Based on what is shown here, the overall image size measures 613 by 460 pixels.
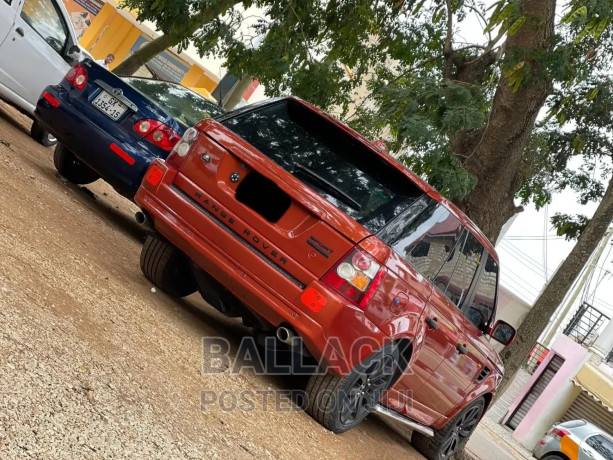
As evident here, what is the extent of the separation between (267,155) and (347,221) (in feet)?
2.61

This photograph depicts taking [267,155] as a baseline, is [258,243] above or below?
below

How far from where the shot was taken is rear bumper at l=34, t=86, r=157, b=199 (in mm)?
8062

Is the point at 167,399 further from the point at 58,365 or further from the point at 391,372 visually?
the point at 391,372

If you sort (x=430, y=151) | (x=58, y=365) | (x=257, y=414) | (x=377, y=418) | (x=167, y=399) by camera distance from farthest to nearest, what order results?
(x=430, y=151) < (x=377, y=418) < (x=257, y=414) < (x=167, y=399) < (x=58, y=365)

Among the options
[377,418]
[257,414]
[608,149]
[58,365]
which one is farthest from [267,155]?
[608,149]

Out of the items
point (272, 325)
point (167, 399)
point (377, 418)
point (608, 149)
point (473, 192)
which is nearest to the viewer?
point (167, 399)

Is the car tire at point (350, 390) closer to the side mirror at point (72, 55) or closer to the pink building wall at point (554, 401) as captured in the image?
the side mirror at point (72, 55)

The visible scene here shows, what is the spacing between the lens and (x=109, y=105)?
8250 mm

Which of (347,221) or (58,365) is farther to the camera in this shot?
(347,221)

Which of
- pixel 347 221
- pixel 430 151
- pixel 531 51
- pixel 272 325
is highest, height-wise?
pixel 531 51

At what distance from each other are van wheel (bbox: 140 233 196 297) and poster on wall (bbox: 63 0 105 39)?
32723mm

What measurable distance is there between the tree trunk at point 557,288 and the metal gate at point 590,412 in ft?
48.0

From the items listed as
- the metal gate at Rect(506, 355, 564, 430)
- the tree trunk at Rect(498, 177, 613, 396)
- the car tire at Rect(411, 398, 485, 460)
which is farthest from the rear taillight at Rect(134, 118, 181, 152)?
the metal gate at Rect(506, 355, 564, 430)

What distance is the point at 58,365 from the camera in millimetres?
4078
